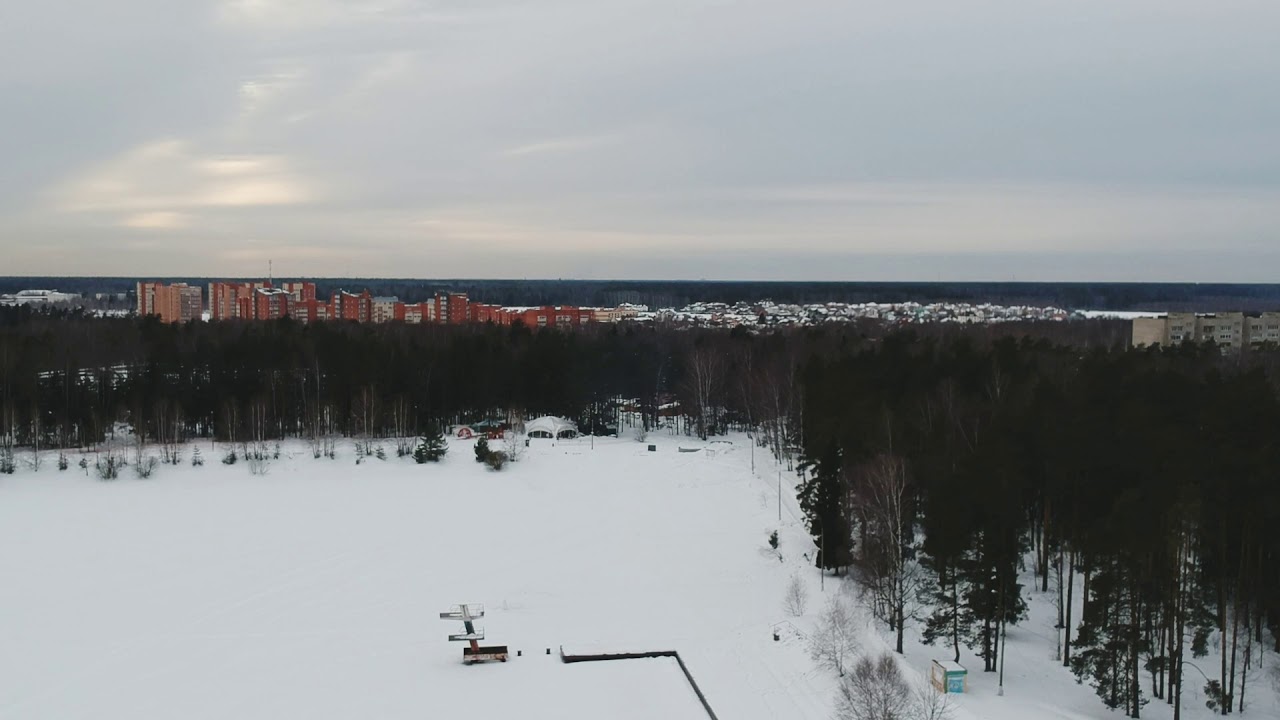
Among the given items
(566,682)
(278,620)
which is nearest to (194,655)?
(278,620)

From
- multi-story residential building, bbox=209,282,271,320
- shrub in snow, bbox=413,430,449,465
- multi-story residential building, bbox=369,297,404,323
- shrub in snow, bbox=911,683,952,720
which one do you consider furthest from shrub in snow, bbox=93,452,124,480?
multi-story residential building, bbox=209,282,271,320

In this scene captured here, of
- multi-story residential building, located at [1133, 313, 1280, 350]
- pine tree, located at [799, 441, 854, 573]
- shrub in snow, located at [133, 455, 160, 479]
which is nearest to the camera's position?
pine tree, located at [799, 441, 854, 573]

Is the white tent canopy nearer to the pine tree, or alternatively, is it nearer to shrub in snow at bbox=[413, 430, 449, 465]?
shrub in snow at bbox=[413, 430, 449, 465]

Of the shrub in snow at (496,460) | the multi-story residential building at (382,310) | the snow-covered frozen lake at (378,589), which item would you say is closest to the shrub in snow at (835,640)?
the snow-covered frozen lake at (378,589)

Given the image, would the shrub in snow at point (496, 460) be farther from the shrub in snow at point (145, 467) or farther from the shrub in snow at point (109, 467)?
the shrub in snow at point (109, 467)

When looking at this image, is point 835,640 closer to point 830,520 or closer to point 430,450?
point 830,520
